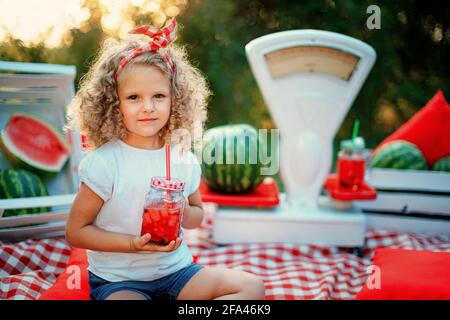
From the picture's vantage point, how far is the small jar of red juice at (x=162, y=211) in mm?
1112

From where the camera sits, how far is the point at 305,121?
6.46 feet

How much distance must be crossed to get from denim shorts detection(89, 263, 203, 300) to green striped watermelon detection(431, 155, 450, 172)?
1414 millimetres

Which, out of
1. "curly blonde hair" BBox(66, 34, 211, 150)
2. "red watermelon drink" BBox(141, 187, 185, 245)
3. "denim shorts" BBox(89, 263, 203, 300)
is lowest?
"denim shorts" BBox(89, 263, 203, 300)

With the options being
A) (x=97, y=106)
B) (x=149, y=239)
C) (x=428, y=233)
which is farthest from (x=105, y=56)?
(x=428, y=233)

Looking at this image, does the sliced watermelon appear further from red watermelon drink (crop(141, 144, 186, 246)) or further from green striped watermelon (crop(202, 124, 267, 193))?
red watermelon drink (crop(141, 144, 186, 246))

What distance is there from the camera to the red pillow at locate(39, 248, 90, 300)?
134 cm

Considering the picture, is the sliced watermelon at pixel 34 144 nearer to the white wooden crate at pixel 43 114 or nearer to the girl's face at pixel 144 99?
the white wooden crate at pixel 43 114

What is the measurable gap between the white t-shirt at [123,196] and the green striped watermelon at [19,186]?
755mm

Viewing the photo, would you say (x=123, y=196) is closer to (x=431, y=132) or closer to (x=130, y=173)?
(x=130, y=173)

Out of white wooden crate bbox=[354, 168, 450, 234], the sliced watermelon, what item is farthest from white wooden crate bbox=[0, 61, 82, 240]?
white wooden crate bbox=[354, 168, 450, 234]

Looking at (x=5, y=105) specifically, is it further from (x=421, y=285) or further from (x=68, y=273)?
(x=421, y=285)

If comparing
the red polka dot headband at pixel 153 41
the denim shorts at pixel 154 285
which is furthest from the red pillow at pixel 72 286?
the red polka dot headband at pixel 153 41
